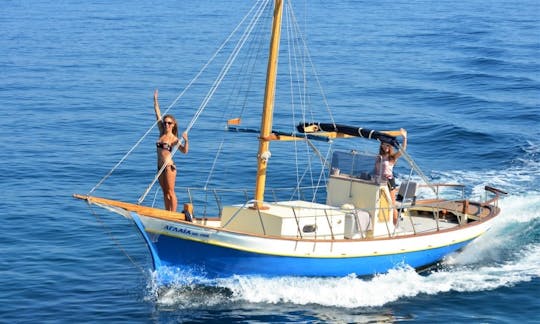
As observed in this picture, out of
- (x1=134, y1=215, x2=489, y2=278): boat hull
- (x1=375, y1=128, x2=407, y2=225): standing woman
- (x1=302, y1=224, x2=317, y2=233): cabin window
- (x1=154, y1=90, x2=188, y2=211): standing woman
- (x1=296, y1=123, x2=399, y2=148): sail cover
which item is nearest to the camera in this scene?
(x1=134, y1=215, x2=489, y2=278): boat hull

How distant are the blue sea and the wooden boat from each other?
22.5 inches

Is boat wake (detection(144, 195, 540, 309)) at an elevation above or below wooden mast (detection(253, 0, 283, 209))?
below

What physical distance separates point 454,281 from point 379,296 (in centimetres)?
324

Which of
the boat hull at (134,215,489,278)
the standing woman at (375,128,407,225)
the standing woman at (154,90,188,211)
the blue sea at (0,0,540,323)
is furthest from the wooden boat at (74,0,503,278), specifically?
the standing woman at (154,90,188,211)

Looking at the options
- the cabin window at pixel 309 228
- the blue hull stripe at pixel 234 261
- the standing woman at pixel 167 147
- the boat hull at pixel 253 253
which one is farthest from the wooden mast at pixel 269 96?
the standing woman at pixel 167 147

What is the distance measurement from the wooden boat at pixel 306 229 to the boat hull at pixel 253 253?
28 mm

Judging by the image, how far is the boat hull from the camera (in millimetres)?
26953

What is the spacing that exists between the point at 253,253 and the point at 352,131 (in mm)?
5551

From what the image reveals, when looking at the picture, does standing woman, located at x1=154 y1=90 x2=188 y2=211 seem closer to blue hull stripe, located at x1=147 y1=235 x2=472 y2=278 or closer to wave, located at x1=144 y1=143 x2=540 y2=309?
blue hull stripe, located at x1=147 y1=235 x2=472 y2=278

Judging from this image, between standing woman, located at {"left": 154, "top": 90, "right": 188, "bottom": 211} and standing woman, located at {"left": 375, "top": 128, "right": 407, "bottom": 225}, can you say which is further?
standing woman, located at {"left": 375, "top": 128, "right": 407, "bottom": 225}

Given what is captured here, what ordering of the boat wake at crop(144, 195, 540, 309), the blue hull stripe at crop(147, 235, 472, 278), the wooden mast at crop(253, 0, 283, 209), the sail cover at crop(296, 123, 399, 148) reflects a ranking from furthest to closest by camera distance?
1. the sail cover at crop(296, 123, 399, 148)
2. the wooden mast at crop(253, 0, 283, 209)
3. the boat wake at crop(144, 195, 540, 309)
4. the blue hull stripe at crop(147, 235, 472, 278)

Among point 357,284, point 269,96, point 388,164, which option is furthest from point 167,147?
point 388,164

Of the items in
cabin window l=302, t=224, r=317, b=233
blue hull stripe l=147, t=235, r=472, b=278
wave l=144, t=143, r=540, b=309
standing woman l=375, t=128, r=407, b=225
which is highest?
standing woman l=375, t=128, r=407, b=225

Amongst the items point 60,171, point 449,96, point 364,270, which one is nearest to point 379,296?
point 364,270
